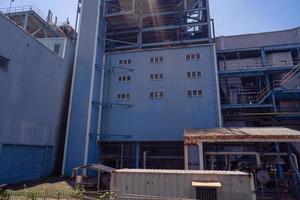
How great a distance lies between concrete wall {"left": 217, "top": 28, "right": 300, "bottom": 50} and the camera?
31.3 meters

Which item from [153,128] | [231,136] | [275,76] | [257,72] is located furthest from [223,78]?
[231,136]

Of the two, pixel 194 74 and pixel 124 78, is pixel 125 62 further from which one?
pixel 194 74

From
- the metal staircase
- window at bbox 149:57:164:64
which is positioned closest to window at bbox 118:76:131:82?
window at bbox 149:57:164:64

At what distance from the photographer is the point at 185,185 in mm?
11000

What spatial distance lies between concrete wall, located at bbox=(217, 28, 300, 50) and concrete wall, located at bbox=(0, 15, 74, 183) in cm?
2201

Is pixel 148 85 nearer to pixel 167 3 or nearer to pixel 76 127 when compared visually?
pixel 76 127

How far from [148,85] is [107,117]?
5.79 meters

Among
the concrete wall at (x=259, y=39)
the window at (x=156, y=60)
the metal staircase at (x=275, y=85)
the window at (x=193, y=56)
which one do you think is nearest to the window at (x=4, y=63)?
the window at (x=156, y=60)

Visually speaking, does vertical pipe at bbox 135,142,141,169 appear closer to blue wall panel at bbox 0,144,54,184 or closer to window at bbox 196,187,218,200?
blue wall panel at bbox 0,144,54,184

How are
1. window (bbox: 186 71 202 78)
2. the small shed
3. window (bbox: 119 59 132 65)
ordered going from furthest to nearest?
1. window (bbox: 119 59 132 65)
2. window (bbox: 186 71 202 78)
3. the small shed

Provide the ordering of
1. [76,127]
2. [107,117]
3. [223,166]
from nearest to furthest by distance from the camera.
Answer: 1. [223,166]
2. [76,127]
3. [107,117]

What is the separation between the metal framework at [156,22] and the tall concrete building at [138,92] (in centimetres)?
13

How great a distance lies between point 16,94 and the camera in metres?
18.9

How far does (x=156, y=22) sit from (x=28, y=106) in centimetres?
1879
